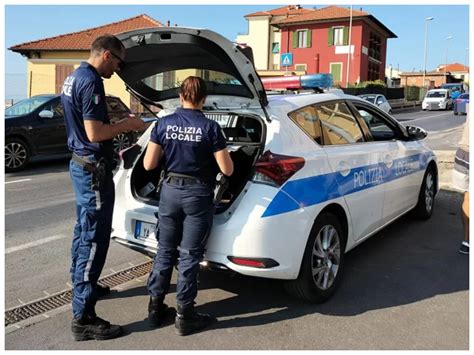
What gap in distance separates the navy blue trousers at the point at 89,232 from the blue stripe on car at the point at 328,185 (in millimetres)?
1103

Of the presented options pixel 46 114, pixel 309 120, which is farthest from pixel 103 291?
pixel 46 114

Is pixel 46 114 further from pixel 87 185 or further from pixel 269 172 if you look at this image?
pixel 269 172

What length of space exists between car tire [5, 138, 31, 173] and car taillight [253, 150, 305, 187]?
303 inches

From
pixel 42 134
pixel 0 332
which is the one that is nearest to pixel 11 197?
pixel 42 134

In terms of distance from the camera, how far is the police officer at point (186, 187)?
3295 millimetres

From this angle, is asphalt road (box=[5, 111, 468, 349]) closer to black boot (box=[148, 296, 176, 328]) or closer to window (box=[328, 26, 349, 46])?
black boot (box=[148, 296, 176, 328])

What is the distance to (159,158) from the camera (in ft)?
Answer: 11.3

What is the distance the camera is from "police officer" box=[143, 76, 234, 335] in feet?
10.8

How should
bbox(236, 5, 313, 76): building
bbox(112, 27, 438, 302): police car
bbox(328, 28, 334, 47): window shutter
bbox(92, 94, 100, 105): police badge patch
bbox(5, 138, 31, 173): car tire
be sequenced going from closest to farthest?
bbox(92, 94, 100, 105): police badge patch < bbox(112, 27, 438, 302): police car < bbox(5, 138, 31, 173): car tire < bbox(328, 28, 334, 47): window shutter < bbox(236, 5, 313, 76): building

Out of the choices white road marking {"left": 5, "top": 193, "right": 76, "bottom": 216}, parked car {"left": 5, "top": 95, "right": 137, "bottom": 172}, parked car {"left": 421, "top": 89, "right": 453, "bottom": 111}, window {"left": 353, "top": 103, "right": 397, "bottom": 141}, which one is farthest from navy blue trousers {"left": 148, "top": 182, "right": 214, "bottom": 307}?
parked car {"left": 421, "top": 89, "right": 453, "bottom": 111}

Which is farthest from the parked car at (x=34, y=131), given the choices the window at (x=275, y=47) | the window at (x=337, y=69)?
the window at (x=275, y=47)

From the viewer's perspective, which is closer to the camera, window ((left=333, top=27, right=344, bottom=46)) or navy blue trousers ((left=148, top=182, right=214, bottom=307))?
navy blue trousers ((left=148, top=182, right=214, bottom=307))

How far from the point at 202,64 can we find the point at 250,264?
1704 millimetres

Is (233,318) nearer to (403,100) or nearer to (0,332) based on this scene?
(0,332)
